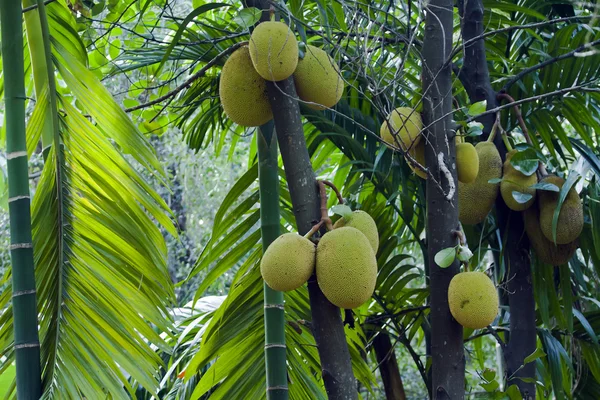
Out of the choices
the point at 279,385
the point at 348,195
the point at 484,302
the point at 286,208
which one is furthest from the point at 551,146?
the point at 279,385

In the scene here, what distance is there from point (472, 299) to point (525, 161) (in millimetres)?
522

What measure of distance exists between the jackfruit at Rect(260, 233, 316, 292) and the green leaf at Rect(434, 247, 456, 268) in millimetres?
258

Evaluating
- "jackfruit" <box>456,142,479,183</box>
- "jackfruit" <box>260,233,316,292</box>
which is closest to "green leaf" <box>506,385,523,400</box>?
"jackfruit" <box>456,142,479,183</box>

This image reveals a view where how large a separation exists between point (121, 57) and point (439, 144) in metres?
1.06

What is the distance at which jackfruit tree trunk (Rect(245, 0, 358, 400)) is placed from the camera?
3.87ft

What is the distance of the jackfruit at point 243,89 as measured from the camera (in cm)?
130

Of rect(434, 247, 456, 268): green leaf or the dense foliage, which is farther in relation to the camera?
the dense foliage

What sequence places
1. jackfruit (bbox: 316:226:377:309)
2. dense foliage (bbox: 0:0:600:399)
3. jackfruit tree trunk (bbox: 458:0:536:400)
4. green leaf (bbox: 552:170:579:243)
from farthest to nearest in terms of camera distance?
jackfruit tree trunk (bbox: 458:0:536:400) → green leaf (bbox: 552:170:579:243) → dense foliage (bbox: 0:0:600:399) → jackfruit (bbox: 316:226:377:309)

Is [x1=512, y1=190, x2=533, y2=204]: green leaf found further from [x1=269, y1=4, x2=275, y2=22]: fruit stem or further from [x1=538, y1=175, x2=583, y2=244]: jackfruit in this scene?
[x1=269, y1=4, x2=275, y2=22]: fruit stem

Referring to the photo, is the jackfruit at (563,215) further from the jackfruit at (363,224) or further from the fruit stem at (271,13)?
the fruit stem at (271,13)

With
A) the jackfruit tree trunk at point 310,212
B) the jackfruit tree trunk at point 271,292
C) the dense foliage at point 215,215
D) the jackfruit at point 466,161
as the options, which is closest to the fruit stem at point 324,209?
the jackfruit tree trunk at point 310,212

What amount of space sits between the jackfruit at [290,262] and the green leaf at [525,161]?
0.68 meters

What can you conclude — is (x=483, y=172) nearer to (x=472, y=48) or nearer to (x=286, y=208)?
(x=472, y=48)

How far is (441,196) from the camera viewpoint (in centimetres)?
134
